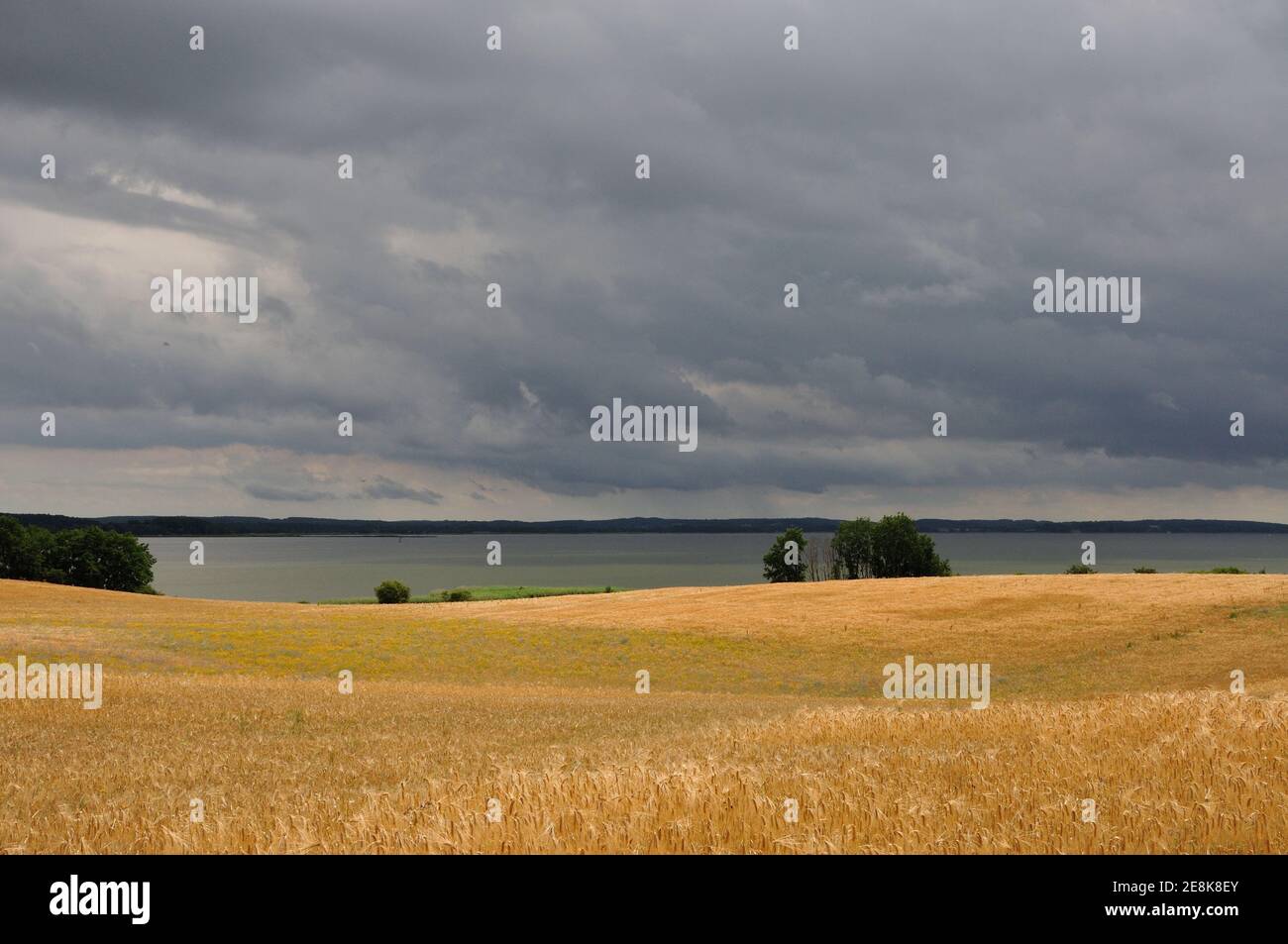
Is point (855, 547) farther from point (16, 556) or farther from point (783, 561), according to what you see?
point (16, 556)

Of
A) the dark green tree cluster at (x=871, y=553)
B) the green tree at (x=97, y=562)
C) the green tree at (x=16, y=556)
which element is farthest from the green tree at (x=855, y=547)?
the green tree at (x=16, y=556)

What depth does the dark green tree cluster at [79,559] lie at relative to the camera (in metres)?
124

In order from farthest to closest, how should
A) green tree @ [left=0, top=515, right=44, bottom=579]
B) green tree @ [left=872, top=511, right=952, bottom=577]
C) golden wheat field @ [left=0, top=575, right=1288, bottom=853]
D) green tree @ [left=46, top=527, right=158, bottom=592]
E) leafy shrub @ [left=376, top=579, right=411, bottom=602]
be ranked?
green tree @ [left=872, top=511, right=952, bottom=577] → green tree @ [left=46, top=527, right=158, bottom=592] → green tree @ [left=0, top=515, right=44, bottom=579] → leafy shrub @ [left=376, top=579, right=411, bottom=602] → golden wheat field @ [left=0, top=575, right=1288, bottom=853]

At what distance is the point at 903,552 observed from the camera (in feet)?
469

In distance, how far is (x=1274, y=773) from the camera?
9.70 metres

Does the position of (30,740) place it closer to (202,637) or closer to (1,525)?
(202,637)

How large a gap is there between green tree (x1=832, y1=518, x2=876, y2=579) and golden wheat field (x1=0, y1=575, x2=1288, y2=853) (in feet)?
280

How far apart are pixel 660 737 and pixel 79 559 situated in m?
130

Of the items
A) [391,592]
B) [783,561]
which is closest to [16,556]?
[391,592]

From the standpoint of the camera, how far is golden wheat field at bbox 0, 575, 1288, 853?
302 inches

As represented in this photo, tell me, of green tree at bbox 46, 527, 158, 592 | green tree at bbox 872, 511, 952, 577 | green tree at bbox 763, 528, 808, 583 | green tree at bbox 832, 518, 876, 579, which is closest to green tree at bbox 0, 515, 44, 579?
green tree at bbox 46, 527, 158, 592

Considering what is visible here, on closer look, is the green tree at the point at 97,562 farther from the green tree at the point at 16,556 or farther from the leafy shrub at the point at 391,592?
the leafy shrub at the point at 391,592

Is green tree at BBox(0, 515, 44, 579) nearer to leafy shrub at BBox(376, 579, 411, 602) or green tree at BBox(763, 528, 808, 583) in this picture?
leafy shrub at BBox(376, 579, 411, 602)
